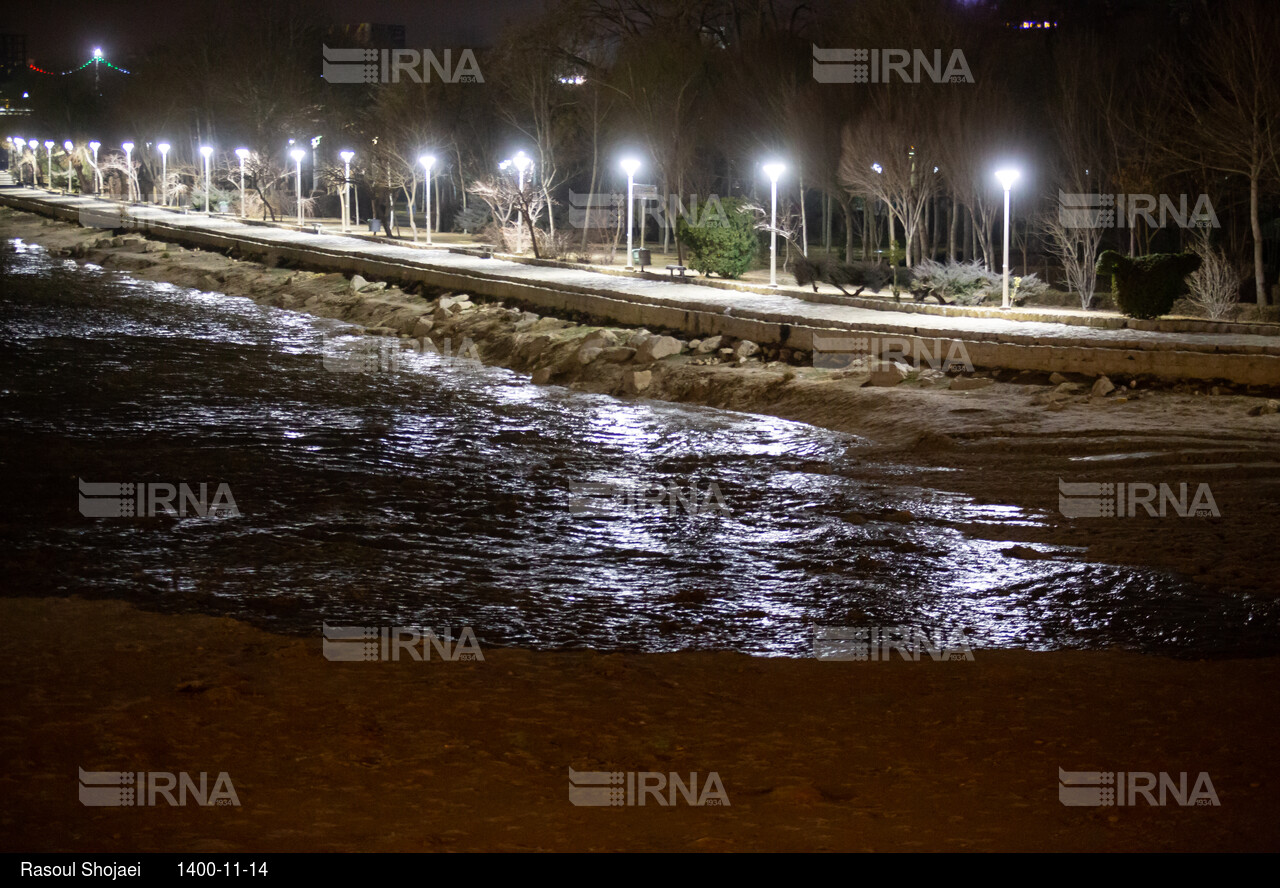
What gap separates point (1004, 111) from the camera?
97.5 ft

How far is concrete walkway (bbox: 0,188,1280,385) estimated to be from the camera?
50.5ft

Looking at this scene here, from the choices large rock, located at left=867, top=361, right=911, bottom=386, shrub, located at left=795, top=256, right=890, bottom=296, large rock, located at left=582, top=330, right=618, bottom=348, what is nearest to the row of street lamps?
shrub, located at left=795, top=256, right=890, bottom=296

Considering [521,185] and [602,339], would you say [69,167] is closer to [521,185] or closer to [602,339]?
[521,185]

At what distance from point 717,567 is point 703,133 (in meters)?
32.1

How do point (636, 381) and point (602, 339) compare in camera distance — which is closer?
point (636, 381)

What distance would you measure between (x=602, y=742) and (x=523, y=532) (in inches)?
203

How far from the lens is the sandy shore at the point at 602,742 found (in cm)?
520

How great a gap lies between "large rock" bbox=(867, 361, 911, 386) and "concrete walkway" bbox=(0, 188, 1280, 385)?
0.68m

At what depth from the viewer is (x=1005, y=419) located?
47.2 feet

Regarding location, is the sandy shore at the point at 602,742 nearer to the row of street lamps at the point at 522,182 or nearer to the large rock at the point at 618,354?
the large rock at the point at 618,354

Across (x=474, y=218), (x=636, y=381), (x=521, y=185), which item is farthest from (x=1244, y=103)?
(x=474, y=218)

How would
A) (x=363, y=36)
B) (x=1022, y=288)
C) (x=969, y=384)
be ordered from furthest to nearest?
1. (x=363, y=36)
2. (x=1022, y=288)
3. (x=969, y=384)

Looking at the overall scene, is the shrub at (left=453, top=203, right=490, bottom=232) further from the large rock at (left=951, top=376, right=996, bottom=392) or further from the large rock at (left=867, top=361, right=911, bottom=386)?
the large rock at (left=951, top=376, right=996, bottom=392)
